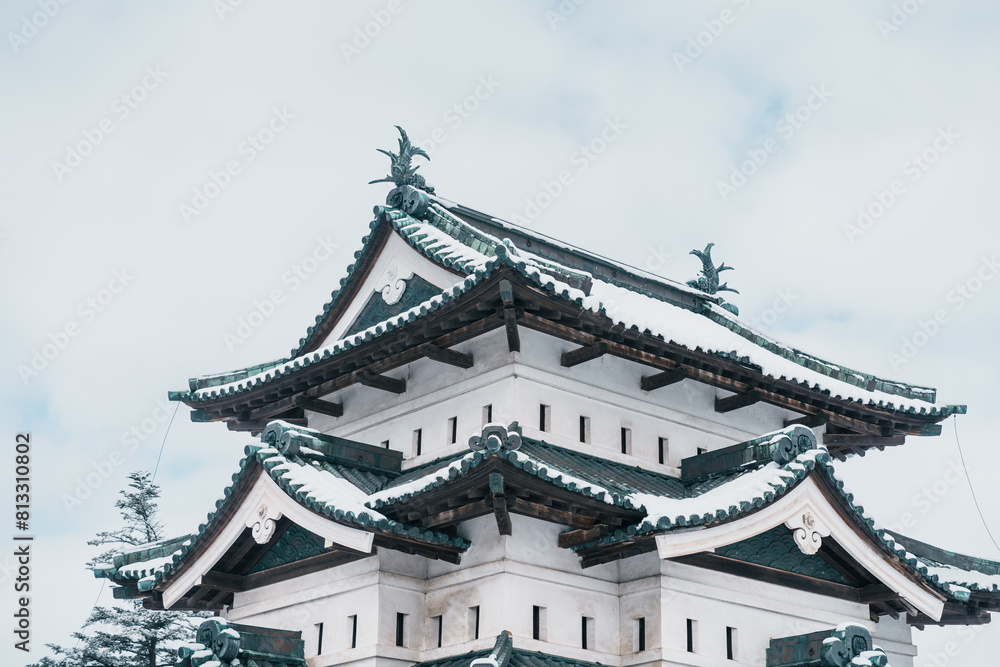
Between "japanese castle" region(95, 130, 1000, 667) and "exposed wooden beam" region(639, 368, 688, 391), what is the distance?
5cm

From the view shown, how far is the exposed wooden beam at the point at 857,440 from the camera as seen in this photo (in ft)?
60.0

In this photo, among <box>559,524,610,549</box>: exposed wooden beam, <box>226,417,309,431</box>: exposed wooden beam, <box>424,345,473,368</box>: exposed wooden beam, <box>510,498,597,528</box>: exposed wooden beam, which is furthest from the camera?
<box>226,417,309,431</box>: exposed wooden beam

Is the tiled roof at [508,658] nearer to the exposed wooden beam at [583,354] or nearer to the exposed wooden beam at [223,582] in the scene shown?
the exposed wooden beam at [223,582]

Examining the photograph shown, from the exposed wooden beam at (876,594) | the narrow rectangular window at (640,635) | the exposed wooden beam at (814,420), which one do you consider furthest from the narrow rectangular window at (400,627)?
the exposed wooden beam at (814,420)

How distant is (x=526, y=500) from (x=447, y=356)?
9.96 feet

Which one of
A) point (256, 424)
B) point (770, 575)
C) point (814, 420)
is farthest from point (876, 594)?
point (256, 424)

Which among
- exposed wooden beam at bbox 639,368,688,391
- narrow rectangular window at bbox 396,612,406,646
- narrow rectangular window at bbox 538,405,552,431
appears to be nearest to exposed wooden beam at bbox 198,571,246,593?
narrow rectangular window at bbox 396,612,406,646

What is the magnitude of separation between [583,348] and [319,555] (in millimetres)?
4388

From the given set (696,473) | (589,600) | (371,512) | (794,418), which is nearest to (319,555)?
(371,512)

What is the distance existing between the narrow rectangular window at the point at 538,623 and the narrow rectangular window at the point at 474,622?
0.68 metres

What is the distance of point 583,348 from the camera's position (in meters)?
15.8

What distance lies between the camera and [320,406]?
58.6ft

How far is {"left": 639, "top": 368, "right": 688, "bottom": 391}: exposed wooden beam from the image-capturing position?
16297 millimetres

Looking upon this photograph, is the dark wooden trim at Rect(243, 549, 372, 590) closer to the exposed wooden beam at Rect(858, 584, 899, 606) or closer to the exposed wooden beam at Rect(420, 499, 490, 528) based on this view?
the exposed wooden beam at Rect(420, 499, 490, 528)
